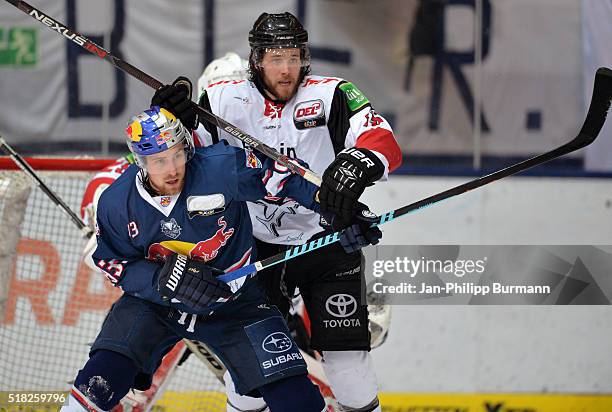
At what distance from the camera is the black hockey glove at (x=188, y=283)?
297 centimetres

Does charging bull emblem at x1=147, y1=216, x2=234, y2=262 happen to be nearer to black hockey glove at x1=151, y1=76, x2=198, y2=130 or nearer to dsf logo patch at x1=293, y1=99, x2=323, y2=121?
black hockey glove at x1=151, y1=76, x2=198, y2=130

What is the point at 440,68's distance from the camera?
Result: 4672 millimetres

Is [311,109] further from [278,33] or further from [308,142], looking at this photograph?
[278,33]

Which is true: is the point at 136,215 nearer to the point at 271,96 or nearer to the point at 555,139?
the point at 271,96

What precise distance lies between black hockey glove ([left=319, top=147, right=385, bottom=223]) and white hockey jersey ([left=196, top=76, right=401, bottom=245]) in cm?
25

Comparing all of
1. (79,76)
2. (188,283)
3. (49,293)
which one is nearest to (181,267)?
(188,283)

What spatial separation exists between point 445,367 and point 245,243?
57.8 inches

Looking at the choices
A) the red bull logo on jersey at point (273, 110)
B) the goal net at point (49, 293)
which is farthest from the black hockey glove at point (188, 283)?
the goal net at point (49, 293)

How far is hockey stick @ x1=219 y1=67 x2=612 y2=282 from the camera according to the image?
3016mm

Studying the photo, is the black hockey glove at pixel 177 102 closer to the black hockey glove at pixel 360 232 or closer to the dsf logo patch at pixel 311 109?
the dsf logo patch at pixel 311 109

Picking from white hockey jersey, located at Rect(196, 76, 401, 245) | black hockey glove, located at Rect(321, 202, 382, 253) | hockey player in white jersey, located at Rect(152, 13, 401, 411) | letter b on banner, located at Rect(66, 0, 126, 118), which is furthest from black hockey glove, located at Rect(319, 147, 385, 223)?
letter b on banner, located at Rect(66, 0, 126, 118)

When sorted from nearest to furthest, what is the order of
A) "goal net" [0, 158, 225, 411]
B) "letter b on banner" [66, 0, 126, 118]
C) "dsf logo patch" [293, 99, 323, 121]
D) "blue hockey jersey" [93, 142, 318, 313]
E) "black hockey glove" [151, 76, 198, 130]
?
"blue hockey jersey" [93, 142, 318, 313] < "black hockey glove" [151, 76, 198, 130] < "dsf logo patch" [293, 99, 323, 121] < "goal net" [0, 158, 225, 411] < "letter b on banner" [66, 0, 126, 118]

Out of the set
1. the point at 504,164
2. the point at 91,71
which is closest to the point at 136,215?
the point at 91,71

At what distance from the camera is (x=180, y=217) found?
305 cm
